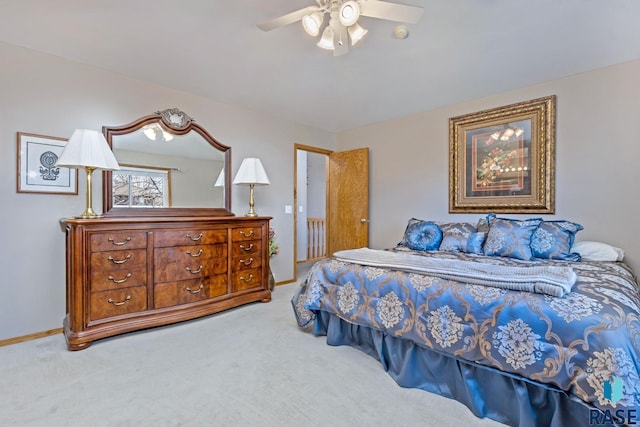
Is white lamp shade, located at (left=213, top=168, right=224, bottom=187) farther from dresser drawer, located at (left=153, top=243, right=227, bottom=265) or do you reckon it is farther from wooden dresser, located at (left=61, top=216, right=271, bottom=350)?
dresser drawer, located at (left=153, top=243, right=227, bottom=265)

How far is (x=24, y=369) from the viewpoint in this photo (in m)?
1.97

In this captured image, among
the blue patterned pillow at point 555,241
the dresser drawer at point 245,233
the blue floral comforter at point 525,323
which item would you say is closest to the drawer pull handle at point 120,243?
the dresser drawer at point 245,233

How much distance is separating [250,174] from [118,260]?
5.27ft

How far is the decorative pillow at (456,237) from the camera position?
300cm

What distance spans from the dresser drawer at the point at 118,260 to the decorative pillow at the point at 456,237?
291 centimetres

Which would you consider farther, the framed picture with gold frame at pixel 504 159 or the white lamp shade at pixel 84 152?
the framed picture with gold frame at pixel 504 159

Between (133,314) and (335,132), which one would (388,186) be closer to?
(335,132)

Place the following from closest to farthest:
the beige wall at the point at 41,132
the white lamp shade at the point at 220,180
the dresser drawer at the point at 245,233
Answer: the beige wall at the point at 41,132 < the dresser drawer at the point at 245,233 < the white lamp shade at the point at 220,180

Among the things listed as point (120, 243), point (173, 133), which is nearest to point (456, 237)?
point (120, 243)

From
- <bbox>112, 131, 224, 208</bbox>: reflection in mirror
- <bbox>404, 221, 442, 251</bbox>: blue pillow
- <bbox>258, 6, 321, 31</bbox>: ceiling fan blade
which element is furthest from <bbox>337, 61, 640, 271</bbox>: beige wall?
<bbox>112, 131, 224, 208</bbox>: reflection in mirror

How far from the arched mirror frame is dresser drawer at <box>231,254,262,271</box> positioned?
702mm

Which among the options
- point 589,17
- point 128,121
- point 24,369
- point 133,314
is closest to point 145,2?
point 128,121

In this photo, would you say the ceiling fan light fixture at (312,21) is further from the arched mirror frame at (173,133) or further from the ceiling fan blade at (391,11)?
the arched mirror frame at (173,133)

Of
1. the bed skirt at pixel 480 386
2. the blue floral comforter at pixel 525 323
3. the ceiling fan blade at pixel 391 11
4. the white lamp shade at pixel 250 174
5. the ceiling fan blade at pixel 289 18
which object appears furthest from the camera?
the white lamp shade at pixel 250 174
